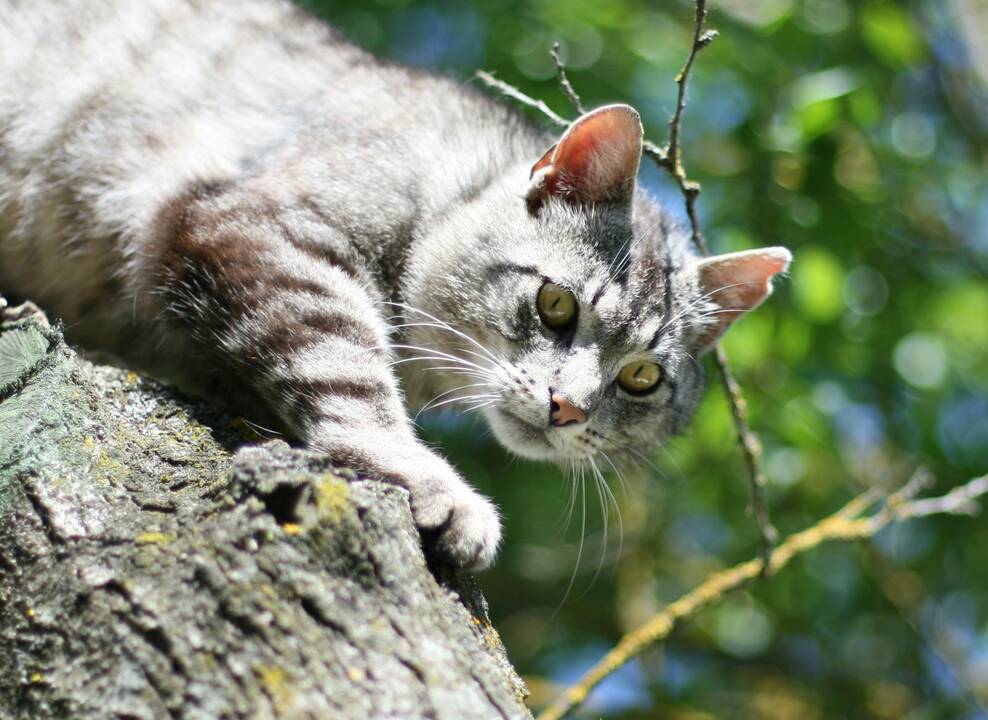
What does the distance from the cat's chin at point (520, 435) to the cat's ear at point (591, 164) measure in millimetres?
681

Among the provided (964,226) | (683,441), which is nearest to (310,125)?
(683,441)

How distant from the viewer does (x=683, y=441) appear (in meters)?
4.16

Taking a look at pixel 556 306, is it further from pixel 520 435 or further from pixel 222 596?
pixel 222 596

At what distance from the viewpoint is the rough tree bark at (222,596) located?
1530 mm

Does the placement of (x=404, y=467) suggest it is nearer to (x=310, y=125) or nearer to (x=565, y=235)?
(x=565, y=235)

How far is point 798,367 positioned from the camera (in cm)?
402

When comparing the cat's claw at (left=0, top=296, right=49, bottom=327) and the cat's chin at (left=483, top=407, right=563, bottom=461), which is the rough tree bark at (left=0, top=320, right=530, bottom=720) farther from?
the cat's chin at (left=483, top=407, right=563, bottom=461)

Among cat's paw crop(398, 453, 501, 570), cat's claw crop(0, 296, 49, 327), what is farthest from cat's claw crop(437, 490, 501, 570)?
cat's claw crop(0, 296, 49, 327)

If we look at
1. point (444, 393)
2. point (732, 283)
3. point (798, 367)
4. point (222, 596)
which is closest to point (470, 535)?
point (222, 596)

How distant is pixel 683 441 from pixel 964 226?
2.08 m

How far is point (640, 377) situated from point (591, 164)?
2.24 feet

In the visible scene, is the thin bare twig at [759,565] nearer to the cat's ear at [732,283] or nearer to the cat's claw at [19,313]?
the cat's ear at [732,283]

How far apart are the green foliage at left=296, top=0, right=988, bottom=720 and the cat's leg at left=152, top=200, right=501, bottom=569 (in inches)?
44.3

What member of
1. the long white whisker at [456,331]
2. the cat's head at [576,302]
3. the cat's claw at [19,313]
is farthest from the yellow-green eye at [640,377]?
the cat's claw at [19,313]
